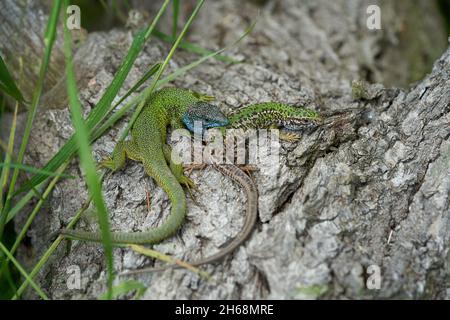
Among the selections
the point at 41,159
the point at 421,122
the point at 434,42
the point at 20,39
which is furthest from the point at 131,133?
the point at 434,42

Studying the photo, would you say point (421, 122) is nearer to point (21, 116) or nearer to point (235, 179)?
point (235, 179)

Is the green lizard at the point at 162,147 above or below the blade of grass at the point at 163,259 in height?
above

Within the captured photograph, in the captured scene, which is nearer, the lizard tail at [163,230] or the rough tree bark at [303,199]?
the rough tree bark at [303,199]

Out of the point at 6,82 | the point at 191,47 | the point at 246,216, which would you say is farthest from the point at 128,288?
the point at 191,47

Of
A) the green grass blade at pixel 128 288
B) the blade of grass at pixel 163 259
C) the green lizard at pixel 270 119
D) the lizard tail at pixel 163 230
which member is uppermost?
the green lizard at pixel 270 119

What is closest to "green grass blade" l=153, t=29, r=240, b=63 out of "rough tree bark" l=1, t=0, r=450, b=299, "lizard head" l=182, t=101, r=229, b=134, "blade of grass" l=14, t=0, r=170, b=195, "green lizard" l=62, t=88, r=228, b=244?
"rough tree bark" l=1, t=0, r=450, b=299

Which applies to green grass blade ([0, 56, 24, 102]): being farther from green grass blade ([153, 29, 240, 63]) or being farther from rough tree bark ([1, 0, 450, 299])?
green grass blade ([153, 29, 240, 63])

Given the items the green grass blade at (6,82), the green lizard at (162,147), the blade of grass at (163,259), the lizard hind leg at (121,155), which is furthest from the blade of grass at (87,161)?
the lizard hind leg at (121,155)

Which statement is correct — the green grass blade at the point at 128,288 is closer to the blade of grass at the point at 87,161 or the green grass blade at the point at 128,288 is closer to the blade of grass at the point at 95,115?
the blade of grass at the point at 87,161

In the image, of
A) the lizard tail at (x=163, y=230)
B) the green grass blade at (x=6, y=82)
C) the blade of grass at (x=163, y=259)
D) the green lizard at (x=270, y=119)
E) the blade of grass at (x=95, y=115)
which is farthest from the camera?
the green lizard at (x=270, y=119)
